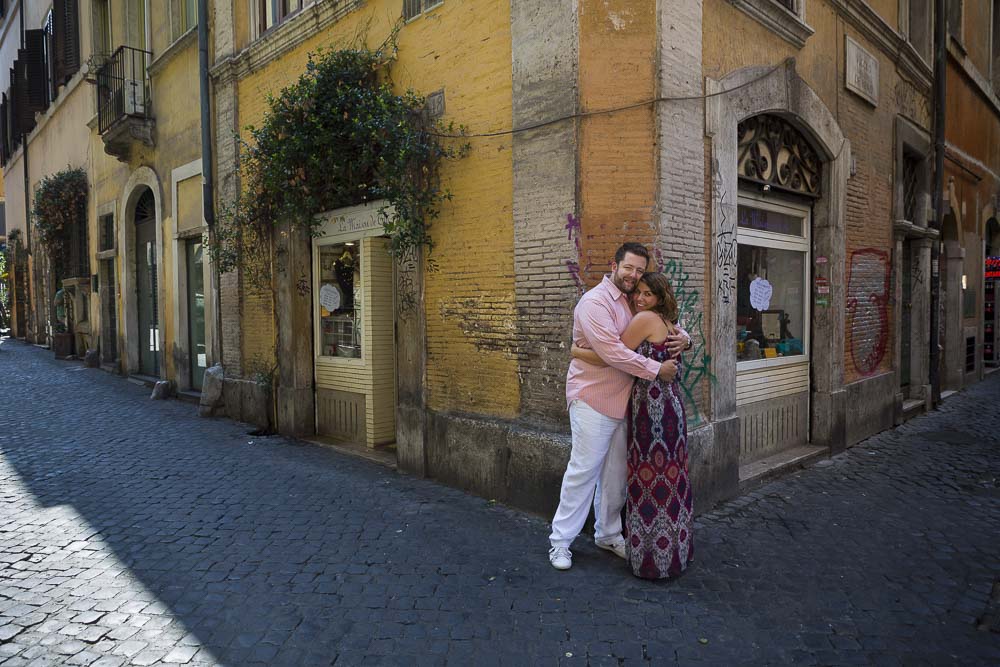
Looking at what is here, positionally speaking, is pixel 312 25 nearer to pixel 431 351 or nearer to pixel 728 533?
pixel 431 351

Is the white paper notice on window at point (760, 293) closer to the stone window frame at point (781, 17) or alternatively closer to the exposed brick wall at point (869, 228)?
the exposed brick wall at point (869, 228)

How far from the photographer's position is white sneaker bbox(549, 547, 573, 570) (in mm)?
4117

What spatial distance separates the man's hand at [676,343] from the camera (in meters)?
3.96

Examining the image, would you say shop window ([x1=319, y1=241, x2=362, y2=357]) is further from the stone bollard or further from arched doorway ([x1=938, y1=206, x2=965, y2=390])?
arched doorway ([x1=938, y1=206, x2=965, y2=390])

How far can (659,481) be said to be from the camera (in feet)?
12.9

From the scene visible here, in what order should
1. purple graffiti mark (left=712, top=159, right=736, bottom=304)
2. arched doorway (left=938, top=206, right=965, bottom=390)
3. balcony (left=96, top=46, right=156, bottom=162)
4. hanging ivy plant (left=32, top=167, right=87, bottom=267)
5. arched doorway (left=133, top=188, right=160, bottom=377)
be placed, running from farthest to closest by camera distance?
hanging ivy plant (left=32, top=167, right=87, bottom=267) < arched doorway (left=133, top=188, right=160, bottom=377) < arched doorway (left=938, top=206, right=965, bottom=390) < balcony (left=96, top=46, right=156, bottom=162) < purple graffiti mark (left=712, top=159, right=736, bottom=304)

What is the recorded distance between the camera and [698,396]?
5.31 m

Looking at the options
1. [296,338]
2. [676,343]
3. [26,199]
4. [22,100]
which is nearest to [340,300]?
[296,338]

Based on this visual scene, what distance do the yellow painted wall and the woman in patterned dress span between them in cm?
158

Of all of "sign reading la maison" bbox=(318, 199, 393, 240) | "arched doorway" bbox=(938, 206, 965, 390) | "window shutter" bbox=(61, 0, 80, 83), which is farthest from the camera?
"window shutter" bbox=(61, 0, 80, 83)

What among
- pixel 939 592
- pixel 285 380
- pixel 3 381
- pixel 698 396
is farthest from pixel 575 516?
pixel 3 381

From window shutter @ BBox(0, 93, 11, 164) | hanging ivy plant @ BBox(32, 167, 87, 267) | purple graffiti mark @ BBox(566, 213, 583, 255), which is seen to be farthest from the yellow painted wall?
window shutter @ BBox(0, 93, 11, 164)

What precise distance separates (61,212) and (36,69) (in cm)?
605

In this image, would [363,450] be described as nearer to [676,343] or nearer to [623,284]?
[623,284]
